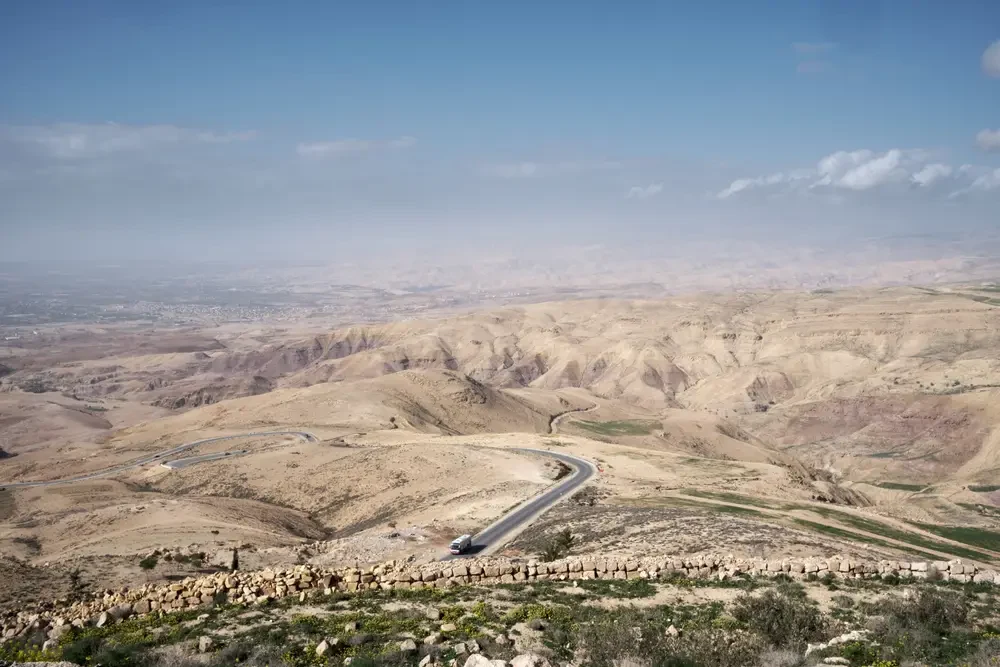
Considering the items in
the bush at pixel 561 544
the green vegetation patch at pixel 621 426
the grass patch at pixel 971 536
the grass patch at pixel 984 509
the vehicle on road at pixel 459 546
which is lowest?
the green vegetation patch at pixel 621 426

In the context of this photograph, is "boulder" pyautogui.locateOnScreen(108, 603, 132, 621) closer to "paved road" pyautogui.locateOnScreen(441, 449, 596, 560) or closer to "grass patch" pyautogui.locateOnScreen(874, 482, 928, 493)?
"paved road" pyautogui.locateOnScreen(441, 449, 596, 560)

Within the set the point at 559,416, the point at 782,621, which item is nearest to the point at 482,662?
the point at 782,621

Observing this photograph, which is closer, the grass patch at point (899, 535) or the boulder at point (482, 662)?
the boulder at point (482, 662)

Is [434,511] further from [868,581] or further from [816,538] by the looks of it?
[868,581]

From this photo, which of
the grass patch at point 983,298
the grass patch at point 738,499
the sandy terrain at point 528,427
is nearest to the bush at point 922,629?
the sandy terrain at point 528,427

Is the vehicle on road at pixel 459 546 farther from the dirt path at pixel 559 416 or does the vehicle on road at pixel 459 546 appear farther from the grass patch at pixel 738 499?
the dirt path at pixel 559 416

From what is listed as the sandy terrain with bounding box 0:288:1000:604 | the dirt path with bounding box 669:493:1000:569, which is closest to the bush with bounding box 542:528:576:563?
the sandy terrain with bounding box 0:288:1000:604

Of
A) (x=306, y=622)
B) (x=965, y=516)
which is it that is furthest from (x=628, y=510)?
(x=965, y=516)

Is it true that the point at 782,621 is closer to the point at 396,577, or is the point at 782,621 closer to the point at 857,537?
the point at 396,577
